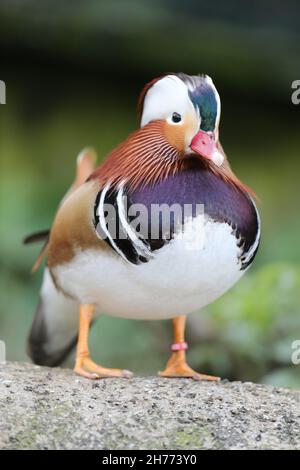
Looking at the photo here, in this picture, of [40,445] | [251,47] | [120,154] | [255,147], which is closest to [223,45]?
[251,47]

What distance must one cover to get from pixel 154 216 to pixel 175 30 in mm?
2536

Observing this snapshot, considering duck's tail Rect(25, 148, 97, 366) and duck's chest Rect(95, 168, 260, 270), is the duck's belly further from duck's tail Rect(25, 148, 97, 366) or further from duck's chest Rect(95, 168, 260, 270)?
duck's tail Rect(25, 148, 97, 366)

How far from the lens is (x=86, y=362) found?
7.29 ft

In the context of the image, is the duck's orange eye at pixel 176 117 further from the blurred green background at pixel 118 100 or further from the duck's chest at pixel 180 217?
the blurred green background at pixel 118 100

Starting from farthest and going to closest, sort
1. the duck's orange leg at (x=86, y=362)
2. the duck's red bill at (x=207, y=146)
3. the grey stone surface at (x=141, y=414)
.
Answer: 1. the duck's orange leg at (x=86, y=362)
2. the duck's red bill at (x=207, y=146)
3. the grey stone surface at (x=141, y=414)

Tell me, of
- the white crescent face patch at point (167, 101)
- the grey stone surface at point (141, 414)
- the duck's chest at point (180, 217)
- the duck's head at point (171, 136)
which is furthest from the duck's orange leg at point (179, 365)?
the white crescent face patch at point (167, 101)

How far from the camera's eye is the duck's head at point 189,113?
1922mm

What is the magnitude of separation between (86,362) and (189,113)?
27.1 inches

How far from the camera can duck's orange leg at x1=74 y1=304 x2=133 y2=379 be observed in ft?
7.08

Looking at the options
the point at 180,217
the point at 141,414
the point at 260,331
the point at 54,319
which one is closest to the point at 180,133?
the point at 180,217

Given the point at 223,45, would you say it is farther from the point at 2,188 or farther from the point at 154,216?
the point at 154,216

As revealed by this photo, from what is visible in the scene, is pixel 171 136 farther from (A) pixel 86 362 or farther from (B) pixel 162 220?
(A) pixel 86 362

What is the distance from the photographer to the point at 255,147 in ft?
15.1

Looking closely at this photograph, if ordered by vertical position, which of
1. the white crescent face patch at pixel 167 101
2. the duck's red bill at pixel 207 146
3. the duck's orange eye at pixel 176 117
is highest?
the white crescent face patch at pixel 167 101
